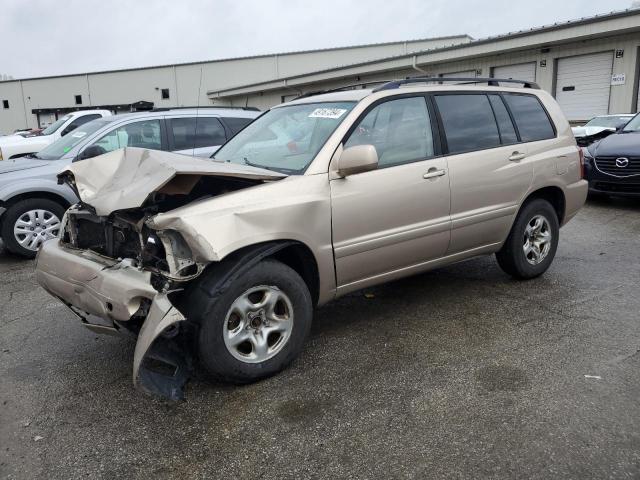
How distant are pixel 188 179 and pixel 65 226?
1.22 meters

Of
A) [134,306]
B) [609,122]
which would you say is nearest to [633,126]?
[609,122]

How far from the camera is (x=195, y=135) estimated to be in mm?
7387

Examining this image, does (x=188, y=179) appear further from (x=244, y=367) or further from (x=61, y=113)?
(x=61, y=113)

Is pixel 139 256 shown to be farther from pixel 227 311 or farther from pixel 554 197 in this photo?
pixel 554 197

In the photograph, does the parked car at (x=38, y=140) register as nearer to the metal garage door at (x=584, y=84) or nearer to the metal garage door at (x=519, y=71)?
the metal garage door at (x=519, y=71)

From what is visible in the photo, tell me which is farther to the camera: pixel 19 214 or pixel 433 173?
pixel 19 214

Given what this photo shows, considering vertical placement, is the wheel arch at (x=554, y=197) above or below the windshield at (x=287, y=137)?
below

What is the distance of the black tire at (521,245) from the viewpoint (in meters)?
4.80

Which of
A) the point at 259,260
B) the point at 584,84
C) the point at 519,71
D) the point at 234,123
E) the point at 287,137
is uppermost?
the point at 519,71

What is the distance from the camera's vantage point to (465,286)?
5.04 m

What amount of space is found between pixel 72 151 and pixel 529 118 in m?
5.57

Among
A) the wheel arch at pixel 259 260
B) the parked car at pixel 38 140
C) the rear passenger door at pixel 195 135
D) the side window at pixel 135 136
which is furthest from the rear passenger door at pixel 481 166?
the parked car at pixel 38 140

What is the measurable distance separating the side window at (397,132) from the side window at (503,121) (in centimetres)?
88

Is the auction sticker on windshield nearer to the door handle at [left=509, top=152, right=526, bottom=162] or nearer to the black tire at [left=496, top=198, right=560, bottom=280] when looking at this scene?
the door handle at [left=509, top=152, right=526, bottom=162]
